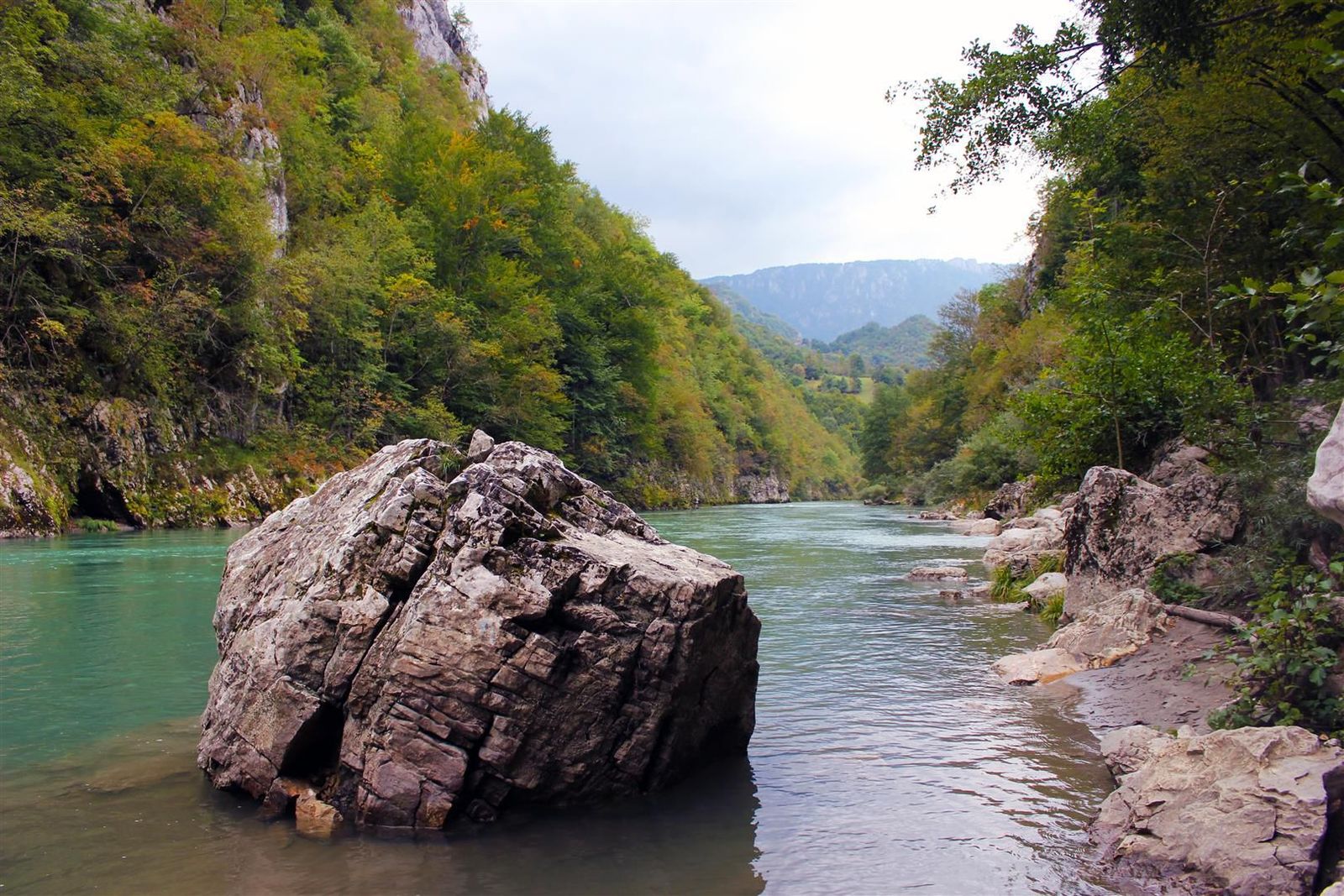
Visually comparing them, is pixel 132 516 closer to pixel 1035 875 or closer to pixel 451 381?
pixel 451 381

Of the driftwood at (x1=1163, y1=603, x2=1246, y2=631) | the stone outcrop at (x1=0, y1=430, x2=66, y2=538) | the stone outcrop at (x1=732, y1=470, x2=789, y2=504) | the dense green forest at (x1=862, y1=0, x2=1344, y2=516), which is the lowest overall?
the stone outcrop at (x1=732, y1=470, x2=789, y2=504)

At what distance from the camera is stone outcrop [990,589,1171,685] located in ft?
32.2

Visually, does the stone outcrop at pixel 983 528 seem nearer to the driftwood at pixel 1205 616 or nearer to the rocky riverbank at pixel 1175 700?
the rocky riverbank at pixel 1175 700

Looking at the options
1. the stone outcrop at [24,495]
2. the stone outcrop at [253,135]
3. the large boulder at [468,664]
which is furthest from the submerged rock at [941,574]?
the stone outcrop at [253,135]

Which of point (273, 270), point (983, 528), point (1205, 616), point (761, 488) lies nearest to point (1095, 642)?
point (1205, 616)

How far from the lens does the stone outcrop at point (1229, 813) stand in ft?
14.8

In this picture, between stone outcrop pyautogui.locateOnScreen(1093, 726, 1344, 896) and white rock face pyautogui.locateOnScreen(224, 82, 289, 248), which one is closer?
stone outcrop pyautogui.locateOnScreen(1093, 726, 1344, 896)

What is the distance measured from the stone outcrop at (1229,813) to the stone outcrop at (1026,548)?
10999mm

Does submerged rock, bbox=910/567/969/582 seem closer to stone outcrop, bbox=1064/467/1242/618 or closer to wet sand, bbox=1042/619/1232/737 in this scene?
stone outcrop, bbox=1064/467/1242/618

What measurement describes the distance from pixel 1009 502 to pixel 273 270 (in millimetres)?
34143

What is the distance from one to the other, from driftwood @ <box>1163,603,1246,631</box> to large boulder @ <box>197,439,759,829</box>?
5505 millimetres

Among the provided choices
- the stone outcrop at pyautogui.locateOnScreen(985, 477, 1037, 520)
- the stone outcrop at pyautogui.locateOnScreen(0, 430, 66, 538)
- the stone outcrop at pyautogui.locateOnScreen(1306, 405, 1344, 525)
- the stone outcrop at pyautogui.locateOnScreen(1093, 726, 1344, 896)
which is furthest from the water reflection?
the stone outcrop at pyautogui.locateOnScreen(985, 477, 1037, 520)

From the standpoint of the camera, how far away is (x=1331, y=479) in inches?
161

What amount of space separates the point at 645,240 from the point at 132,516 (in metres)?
75.5
